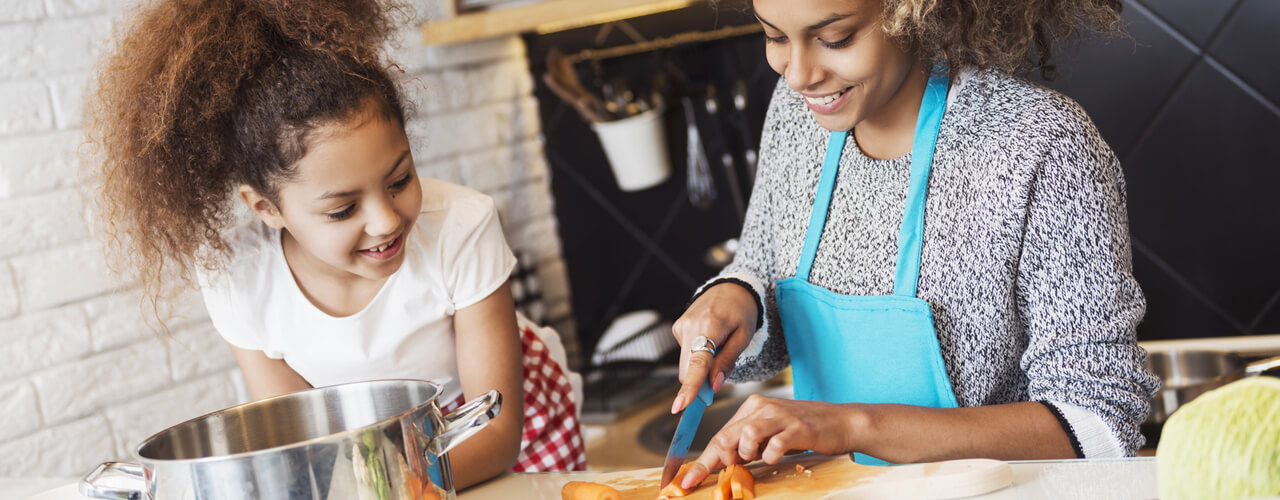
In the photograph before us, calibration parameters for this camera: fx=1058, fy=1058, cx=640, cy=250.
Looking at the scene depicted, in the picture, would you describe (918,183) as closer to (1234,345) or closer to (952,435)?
(952,435)

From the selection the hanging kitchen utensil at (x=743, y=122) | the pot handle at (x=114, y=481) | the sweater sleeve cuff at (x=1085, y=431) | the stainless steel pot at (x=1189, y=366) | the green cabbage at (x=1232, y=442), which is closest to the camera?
the green cabbage at (x=1232, y=442)

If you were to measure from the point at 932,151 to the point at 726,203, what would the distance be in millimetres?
1136

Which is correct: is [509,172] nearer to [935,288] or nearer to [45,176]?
[45,176]

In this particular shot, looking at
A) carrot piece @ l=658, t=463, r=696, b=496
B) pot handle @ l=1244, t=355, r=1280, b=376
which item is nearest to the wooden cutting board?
carrot piece @ l=658, t=463, r=696, b=496

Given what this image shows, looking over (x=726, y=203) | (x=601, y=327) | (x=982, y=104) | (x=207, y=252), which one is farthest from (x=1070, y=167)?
(x=601, y=327)

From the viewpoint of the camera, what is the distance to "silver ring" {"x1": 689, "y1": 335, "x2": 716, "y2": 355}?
100cm

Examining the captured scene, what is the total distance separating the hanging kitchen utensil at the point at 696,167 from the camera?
212cm

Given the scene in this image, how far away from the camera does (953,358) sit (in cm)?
104

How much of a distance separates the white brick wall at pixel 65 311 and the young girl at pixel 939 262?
52 cm

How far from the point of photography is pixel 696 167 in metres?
2.15

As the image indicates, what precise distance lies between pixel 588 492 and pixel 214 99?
0.53 meters

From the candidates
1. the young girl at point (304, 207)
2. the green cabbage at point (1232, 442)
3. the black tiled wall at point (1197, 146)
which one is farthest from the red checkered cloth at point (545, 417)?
the black tiled wall at point (1197, 146)

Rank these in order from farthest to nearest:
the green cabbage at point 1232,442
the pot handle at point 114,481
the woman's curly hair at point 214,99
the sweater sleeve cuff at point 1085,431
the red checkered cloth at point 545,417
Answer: the red checkered cloth at point 545,417
the woman's curly hair at point 214,99
the sweater sleeve cuff at point 1085,431
the pot handle at point 114,481
the green cabbage at point 1232,442

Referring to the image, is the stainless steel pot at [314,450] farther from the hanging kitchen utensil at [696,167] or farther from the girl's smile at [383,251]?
the hanging kitchen utensil at [696,167]
